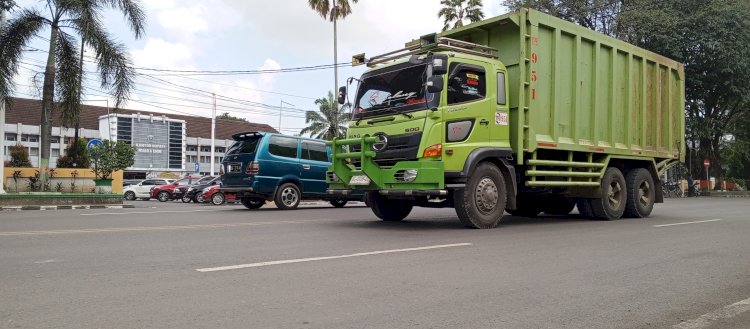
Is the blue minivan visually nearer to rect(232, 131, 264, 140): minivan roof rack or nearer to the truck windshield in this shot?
rect(232, 131, 264, 140): minivan roof rack

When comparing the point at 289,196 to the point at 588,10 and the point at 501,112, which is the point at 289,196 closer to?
the point at 501,112

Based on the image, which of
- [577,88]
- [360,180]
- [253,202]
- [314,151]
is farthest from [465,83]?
[253,202]

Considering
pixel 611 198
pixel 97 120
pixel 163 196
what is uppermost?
pixel 97 120

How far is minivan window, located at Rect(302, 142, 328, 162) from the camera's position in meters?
15.9

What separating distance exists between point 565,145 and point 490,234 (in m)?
2.87

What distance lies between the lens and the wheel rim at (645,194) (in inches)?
496

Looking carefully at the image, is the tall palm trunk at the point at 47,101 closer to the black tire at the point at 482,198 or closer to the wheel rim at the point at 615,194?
the black tire at the point at 482,198

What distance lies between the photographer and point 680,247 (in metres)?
7.53

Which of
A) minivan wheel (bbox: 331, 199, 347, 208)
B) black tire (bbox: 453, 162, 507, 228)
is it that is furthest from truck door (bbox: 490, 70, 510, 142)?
minivan wheel (bbox: 331, 199, 347, 208)

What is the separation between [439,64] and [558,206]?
5714 millimetres

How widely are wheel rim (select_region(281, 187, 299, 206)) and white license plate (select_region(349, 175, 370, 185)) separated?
19.8 feet

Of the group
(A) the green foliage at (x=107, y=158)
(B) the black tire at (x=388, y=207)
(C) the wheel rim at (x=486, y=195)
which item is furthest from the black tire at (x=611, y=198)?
(A) the green foliage at (x=107, y=158)

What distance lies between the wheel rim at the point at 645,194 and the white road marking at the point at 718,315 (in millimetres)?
8393

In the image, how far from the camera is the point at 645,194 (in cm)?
1277
